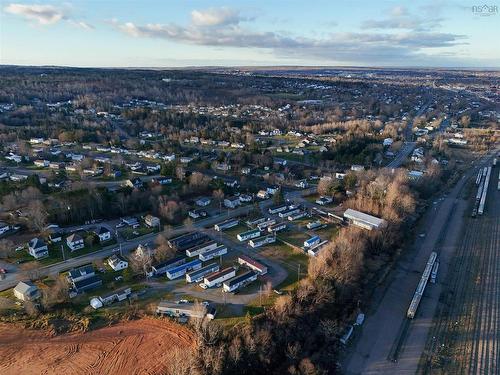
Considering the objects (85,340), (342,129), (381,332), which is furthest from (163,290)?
(342,129)

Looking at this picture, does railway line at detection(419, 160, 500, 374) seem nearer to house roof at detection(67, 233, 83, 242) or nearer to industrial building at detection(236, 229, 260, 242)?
industrial building at detection(236, 229, 260, 242)

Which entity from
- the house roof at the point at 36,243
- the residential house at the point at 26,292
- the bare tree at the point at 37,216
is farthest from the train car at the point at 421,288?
the bare tree at the point at 37,216

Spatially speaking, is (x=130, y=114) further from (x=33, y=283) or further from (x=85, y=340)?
(x=85, y=340)

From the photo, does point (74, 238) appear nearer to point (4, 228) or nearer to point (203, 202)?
point (4, 228)

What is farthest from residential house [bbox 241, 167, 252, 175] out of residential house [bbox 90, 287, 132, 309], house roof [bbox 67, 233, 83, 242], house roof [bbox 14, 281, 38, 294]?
house roof [bbox 14, 281, 38, 294]

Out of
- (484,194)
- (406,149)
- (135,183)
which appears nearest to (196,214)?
(135,183)

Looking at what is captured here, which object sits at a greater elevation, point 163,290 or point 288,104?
point 288,104
